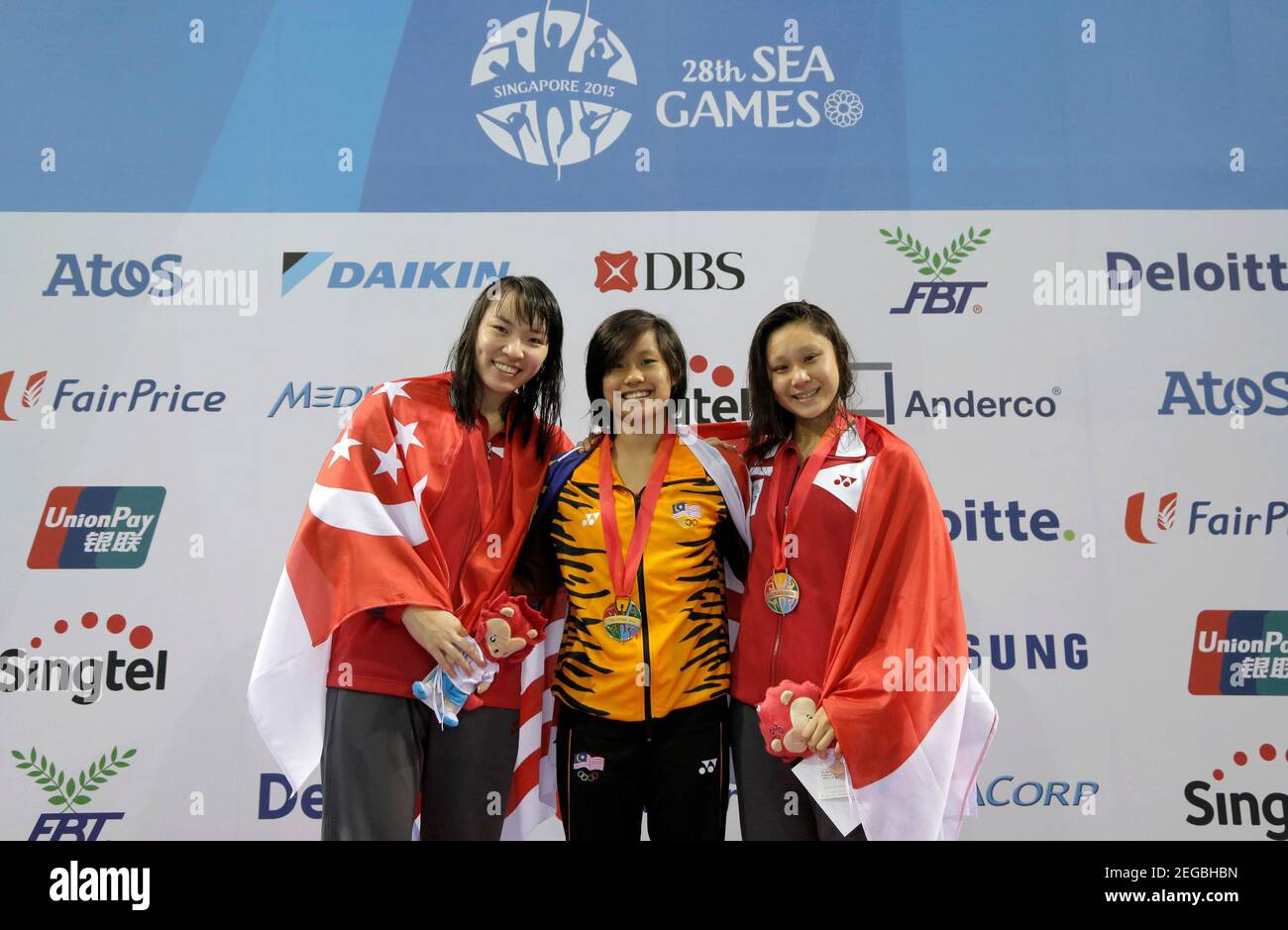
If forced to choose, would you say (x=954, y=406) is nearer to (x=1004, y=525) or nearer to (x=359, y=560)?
(x=1004, y=525)

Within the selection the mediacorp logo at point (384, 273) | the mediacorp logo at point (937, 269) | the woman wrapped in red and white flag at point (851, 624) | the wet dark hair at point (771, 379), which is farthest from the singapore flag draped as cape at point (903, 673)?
the mediacorp logo at point (384, 273)

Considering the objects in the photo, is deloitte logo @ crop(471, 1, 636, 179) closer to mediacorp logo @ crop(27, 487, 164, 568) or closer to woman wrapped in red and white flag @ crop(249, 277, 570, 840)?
woman wrapped in red and white flag @ crop(249, 277, 570, 840)

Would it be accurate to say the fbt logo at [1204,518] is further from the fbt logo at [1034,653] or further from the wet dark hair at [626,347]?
the wet dark hair at [626,347]

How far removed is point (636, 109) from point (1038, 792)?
2927 mm

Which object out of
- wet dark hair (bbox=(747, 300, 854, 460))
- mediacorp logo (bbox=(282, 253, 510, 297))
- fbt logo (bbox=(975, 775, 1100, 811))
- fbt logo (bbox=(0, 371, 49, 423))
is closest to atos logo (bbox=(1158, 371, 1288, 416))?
fbt logo (bbox=(975, 775, 1100, 811))

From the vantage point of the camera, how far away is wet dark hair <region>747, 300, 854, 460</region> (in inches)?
93.7

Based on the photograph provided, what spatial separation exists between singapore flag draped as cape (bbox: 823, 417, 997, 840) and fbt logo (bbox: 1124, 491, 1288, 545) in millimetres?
1490

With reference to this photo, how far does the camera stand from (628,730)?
85.4 inches

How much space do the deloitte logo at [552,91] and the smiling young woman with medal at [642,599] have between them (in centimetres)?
131

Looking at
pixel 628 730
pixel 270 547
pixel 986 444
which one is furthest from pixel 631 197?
pixel 628 730

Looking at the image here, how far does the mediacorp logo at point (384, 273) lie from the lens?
334 cm

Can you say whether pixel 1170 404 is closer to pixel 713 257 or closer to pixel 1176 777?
pixel 1176 777

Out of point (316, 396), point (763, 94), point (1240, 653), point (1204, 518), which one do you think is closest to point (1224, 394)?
point (1204, 518)

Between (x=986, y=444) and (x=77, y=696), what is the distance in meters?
3.41
